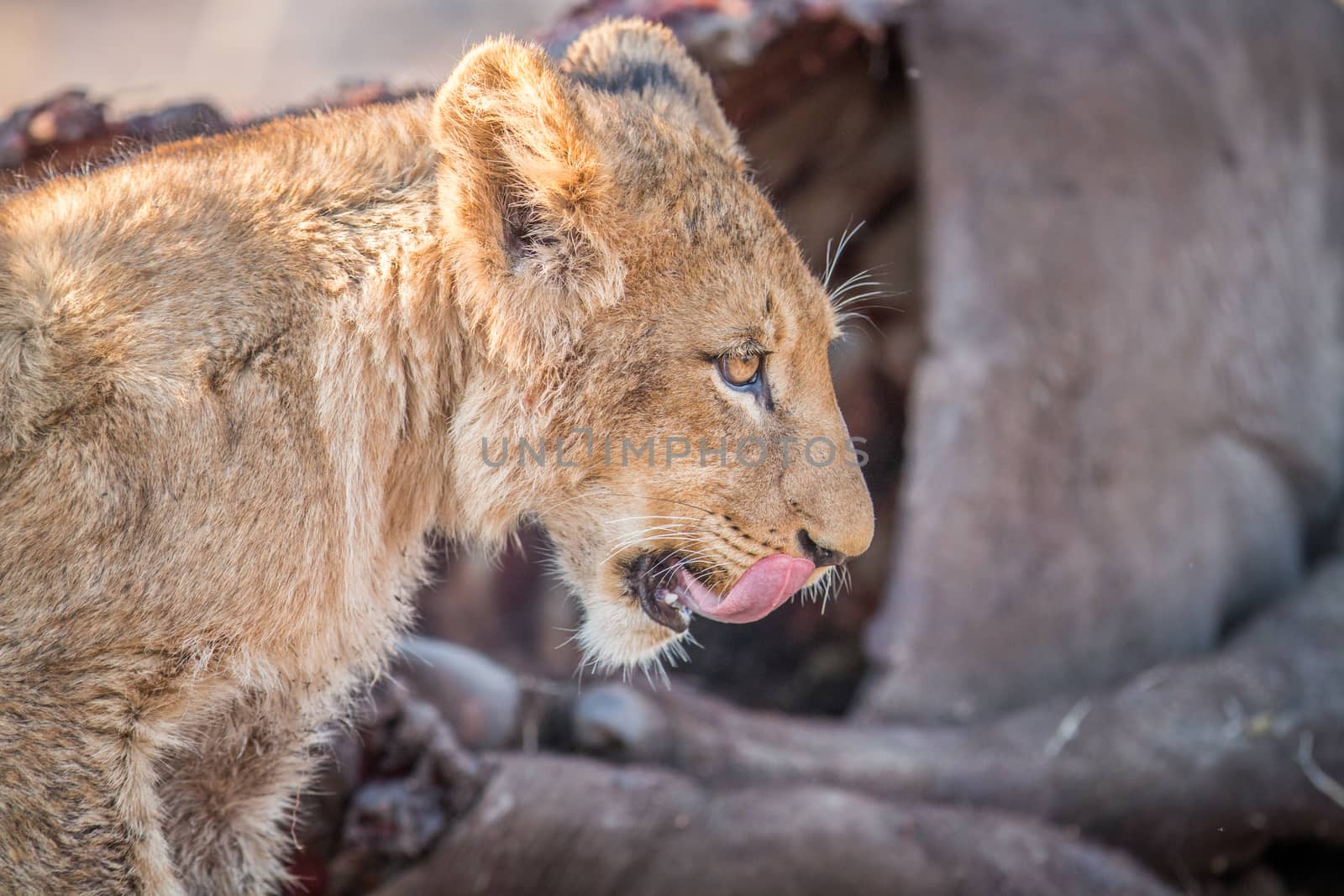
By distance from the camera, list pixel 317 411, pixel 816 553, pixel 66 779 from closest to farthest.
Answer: pixel 66 779
pixel 317 411
pixel 816 553

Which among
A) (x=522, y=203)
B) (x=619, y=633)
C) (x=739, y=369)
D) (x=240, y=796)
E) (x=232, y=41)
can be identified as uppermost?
(x=232, y=41)

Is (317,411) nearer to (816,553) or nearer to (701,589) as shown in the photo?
(701,589)

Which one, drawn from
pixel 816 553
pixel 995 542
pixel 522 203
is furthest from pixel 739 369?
pixel 995 542

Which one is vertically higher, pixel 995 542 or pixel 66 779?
pixel 66 779

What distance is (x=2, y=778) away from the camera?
6.44ft

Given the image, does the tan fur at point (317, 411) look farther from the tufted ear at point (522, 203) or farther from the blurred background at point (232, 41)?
the blurred background at point (232, 41)

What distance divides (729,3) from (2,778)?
116 inches

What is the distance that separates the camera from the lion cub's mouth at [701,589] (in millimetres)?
2459

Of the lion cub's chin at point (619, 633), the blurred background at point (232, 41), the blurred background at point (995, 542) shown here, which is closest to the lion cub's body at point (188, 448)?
the lion cub's chin at point (619, 633)

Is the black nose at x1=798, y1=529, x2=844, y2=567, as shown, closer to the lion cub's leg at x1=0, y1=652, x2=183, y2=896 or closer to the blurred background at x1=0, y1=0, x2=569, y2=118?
the lion cub's leg at x1=0, y1=652, x2=183, y2=896

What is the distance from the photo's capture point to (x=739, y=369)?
2441mm

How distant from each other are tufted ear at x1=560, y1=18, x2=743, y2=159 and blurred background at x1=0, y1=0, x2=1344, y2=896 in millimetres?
542

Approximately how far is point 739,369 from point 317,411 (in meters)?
0.82

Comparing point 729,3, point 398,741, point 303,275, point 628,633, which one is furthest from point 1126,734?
point 303,275
